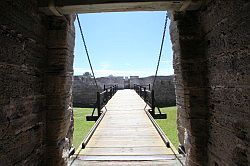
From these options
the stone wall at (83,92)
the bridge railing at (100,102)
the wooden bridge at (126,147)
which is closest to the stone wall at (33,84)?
the wooden bridge at (126,147)

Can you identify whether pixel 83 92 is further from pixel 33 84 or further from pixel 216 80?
pixel 216 80

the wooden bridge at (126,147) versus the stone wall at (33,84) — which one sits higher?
the stone wall at (33,84)

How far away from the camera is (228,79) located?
2.48m

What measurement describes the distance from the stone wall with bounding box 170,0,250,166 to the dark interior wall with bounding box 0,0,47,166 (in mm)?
1761

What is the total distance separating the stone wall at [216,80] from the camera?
2.16 m

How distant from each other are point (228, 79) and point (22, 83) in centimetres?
202

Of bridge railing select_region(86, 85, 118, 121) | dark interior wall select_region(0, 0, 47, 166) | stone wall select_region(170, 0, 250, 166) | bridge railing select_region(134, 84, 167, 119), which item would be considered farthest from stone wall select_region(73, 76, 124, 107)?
stone wall select_region(170, 0, 250, 166)

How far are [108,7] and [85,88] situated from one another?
1892 centimetres

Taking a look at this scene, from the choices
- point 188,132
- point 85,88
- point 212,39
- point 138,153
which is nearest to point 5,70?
point 212,39

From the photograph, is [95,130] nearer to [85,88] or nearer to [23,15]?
[23,15]

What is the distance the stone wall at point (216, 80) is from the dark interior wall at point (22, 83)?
176 centimetres

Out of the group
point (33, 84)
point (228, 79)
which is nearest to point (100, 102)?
point (33, 84)

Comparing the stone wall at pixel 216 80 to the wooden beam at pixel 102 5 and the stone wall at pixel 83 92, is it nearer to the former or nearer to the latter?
the wooden beam at pixel 102 5

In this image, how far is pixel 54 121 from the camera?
3236mm
